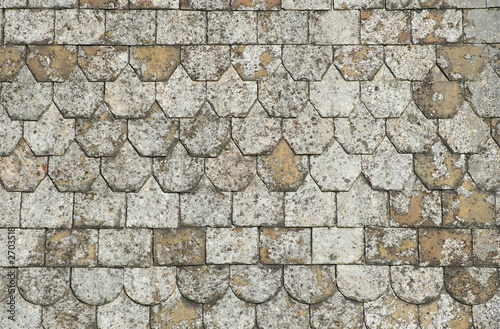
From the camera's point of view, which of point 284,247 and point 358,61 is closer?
point 284,247

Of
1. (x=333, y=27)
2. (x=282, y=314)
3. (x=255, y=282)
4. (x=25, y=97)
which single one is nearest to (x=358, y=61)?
(x=333, y=27)

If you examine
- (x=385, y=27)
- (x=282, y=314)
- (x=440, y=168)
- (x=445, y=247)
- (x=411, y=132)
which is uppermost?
(x=385, y=27)

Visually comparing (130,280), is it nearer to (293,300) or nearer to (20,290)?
(20,290)

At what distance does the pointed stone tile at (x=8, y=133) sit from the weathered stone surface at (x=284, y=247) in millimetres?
1516

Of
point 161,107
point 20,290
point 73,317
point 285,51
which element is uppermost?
point 285,51

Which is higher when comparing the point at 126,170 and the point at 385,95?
the point at 385,95

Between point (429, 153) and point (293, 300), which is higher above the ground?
point (429, 153)

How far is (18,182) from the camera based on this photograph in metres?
2.48

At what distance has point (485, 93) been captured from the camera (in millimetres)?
2547

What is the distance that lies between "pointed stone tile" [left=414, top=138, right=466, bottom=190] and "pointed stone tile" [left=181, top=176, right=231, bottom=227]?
1.13 metres

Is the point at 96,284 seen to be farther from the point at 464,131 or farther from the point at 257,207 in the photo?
the point at 464,131

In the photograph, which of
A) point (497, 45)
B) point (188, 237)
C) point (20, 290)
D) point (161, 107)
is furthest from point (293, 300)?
point (497, 45)

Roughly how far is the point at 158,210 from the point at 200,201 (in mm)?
245

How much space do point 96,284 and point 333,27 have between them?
2.02m
